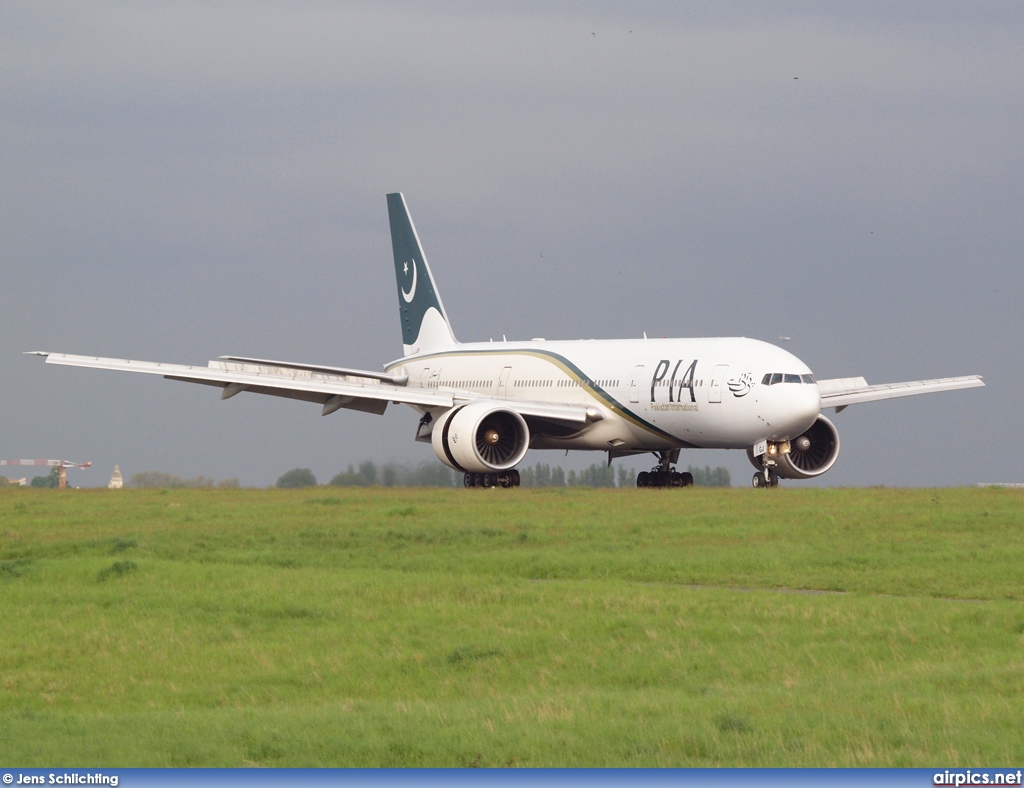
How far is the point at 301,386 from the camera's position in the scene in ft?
133

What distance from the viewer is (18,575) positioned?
20.4 metres

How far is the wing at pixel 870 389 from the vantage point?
1667 inches

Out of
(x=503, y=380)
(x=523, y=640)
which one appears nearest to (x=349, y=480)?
(x=503, y=380)

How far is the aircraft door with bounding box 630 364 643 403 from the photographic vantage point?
131 feet

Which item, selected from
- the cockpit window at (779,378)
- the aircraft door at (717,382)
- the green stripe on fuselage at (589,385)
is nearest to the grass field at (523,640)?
the cockpit window at (779,378)

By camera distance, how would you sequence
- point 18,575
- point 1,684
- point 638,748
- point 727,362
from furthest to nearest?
1. point 727,362
2. point 18,575
3. point 1,684
4. point 638,748

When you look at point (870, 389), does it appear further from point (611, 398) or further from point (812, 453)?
point (611, 398)

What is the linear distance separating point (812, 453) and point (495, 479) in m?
9.25

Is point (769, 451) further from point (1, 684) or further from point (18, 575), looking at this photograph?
point (1, 684)

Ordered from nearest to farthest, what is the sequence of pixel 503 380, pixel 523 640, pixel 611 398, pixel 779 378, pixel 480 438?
pixel 523 640, pixel 779 378, pixel 480 438, pixel 611 398, pixel 503 380

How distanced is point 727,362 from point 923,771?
27983mm

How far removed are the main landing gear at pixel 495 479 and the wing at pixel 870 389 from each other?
9.36 meters

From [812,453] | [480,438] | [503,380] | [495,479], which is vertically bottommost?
[495,479]

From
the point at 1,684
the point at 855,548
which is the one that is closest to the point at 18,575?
the point at 1,684
